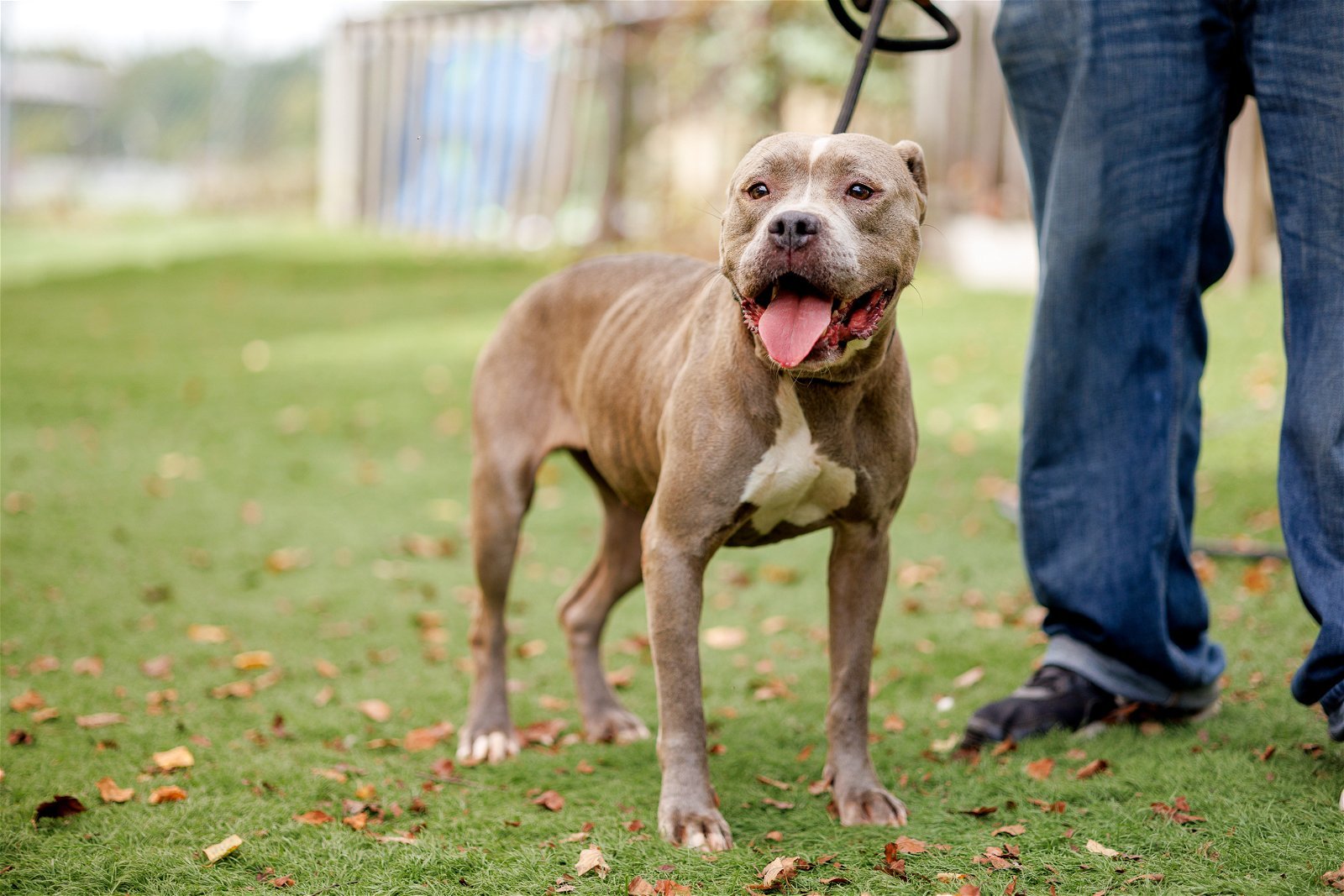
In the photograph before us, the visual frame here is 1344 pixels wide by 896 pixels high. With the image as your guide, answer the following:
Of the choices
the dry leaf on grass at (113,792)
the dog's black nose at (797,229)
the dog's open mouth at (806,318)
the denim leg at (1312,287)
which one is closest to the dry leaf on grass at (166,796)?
the dry leaf on grass at (113,792)

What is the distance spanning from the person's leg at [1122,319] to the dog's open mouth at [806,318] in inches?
33.2

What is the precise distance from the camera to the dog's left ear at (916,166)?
2.78 meters

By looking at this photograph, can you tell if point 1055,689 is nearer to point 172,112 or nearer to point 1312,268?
point 1312,268

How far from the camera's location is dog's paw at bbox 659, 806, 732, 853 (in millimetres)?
2662

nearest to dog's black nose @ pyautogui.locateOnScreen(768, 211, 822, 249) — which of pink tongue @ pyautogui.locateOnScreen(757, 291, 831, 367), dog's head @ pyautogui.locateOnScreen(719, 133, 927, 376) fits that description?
dog's head @ pyautogui.locateOnScreen(719, 133, 927, 376)

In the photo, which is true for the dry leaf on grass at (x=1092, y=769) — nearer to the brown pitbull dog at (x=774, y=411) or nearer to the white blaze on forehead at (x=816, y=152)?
the brown pitbull dog at (x=774, y=411)

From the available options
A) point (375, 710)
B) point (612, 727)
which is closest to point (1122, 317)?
point (612, 727)

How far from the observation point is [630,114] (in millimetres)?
13812

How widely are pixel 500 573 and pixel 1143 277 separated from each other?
178 centimetres

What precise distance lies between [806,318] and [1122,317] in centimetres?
104

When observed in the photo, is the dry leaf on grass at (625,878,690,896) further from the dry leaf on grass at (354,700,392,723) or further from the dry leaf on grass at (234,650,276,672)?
the dry leaf on grass at (234,650,276,672)

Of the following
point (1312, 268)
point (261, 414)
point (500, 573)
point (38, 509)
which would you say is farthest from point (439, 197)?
point (1312, 268)

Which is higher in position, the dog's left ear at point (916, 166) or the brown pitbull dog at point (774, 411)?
the dog's left ear at point (916, 166)

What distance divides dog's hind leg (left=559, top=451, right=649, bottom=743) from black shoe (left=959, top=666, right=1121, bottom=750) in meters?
0.93
